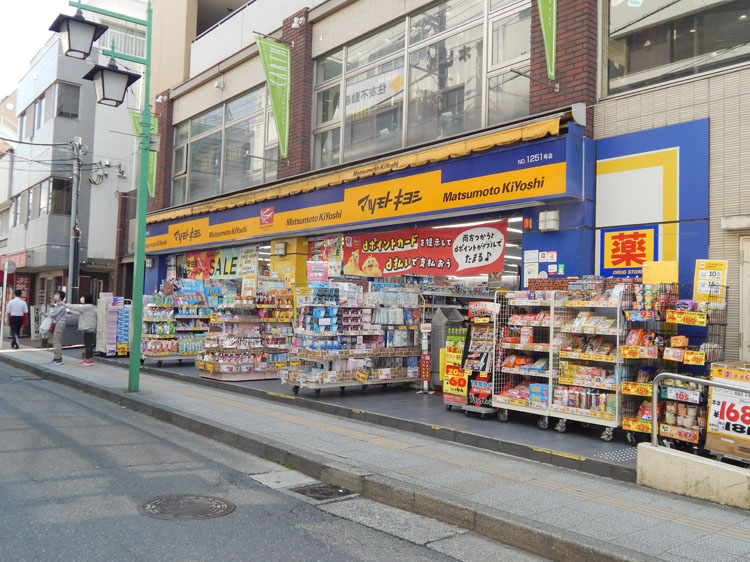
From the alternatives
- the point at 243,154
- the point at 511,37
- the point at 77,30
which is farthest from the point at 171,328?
the point at 511,37

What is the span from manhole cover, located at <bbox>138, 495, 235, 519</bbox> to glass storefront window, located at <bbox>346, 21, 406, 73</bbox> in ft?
36.4

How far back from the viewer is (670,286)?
7297 mm

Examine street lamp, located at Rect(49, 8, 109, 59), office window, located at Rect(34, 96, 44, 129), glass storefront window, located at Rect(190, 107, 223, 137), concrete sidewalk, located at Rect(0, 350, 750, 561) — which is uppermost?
office window, located at Rect(34, 96, 44, 129)

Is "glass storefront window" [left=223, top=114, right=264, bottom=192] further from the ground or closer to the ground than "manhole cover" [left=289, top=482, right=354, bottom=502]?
further from the ground

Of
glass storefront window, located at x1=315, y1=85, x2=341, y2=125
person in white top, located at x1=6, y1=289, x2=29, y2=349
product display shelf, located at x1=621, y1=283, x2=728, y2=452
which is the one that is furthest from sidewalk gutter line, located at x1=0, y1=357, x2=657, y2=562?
person in white top, located at x1=6, y1=289, x2=29, y2=349

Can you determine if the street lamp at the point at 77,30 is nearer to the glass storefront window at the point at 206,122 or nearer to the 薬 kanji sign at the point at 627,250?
the 薬 kanji sign at the point at 627,250

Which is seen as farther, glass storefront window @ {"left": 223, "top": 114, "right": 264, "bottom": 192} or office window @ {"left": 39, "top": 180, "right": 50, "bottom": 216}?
office window @ {"left": 39, "top": 180, "right": 50, "bottom": 216}

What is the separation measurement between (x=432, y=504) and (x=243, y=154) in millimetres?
15001

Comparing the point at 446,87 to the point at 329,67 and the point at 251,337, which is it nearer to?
the point at 329,67

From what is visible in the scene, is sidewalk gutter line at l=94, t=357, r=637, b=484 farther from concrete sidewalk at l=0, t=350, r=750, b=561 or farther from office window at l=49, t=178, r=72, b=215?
office window at l=49, t=178, r=72, b=215

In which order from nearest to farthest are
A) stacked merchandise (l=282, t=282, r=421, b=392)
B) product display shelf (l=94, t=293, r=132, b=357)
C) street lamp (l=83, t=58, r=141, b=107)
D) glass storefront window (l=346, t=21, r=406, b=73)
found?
stacked merchandise (l=282, t=282, r=421, b=392) → street lamp (l=83, t=58, r=141, b=107) → glass storefront window (l=346, t=21, r=406, b=73) → product display shelf (l=94, t=293, r=132, b=357)

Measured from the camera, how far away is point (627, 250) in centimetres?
912

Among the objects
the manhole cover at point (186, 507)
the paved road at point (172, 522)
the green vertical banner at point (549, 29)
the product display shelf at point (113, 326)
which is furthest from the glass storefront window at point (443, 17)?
the product display shelf at point (113, 326)

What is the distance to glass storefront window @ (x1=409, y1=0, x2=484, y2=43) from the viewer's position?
12031 mm
